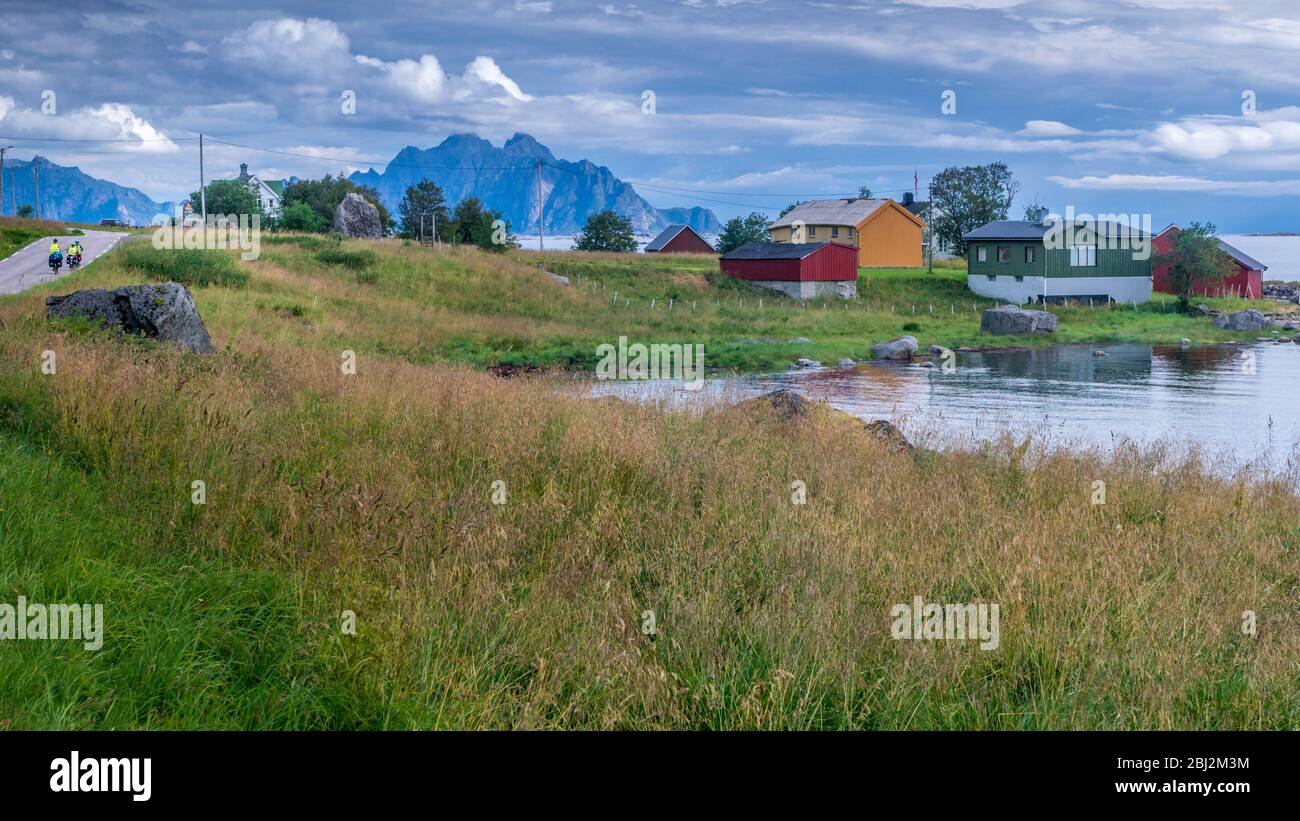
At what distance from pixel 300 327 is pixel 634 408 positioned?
61.4 feet

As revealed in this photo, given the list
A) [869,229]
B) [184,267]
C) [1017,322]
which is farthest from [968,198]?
[184,267]

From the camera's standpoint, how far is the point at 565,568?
6.95 meters

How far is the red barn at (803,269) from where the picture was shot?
66.6 metres

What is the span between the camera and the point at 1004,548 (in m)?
7.38

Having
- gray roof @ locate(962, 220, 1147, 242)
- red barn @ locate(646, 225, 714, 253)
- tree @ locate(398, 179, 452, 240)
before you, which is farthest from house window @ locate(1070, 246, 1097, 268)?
tree @ locate(398, 179, 452, 240)

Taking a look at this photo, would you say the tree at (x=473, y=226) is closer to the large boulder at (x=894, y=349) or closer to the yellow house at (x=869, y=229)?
the yellow house at (x=869, y=229)

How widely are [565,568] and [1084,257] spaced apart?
70234mm

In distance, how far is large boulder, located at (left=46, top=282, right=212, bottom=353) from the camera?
17.3 meters

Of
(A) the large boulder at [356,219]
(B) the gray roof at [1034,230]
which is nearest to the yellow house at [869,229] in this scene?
(B) the gray roof at [1034,230]

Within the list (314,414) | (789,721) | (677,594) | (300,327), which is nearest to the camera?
(789,721)

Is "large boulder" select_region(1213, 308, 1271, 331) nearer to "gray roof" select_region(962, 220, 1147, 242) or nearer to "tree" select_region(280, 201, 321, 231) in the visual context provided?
"gray roof" select_region(962, 220, 1147, 242)

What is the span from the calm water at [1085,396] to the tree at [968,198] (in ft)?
152
